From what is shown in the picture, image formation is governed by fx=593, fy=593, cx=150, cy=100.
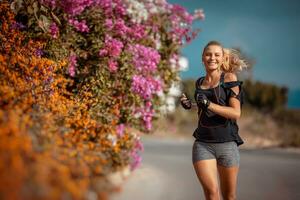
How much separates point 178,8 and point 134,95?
7.13 feet

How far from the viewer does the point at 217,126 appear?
203 inches

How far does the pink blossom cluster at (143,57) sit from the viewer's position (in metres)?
8.64

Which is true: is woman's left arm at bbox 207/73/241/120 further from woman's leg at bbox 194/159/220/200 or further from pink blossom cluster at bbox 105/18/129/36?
pink blossom cluster at bbox 105/18/129/36

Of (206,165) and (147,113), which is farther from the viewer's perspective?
(147,113)

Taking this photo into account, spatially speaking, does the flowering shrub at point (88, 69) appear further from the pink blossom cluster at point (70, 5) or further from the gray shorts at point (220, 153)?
the gray shorts at point (220, 153)

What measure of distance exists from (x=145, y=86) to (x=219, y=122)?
11.6 ft

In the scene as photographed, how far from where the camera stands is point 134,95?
8617 mm

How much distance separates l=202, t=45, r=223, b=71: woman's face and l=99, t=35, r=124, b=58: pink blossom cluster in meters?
2.92

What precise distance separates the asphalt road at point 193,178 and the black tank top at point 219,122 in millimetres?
2521

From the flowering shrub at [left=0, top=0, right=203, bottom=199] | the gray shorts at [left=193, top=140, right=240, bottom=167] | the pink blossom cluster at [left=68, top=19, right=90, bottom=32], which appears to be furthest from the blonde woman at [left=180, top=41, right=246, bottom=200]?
the pink blossom cluster at [left=68, top=19, right=90, bottom=32]

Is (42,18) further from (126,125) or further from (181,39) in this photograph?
(181,39)

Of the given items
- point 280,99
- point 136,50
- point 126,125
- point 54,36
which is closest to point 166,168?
point 126,125

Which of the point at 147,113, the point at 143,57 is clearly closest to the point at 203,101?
the point at 143,57

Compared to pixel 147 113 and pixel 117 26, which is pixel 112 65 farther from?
pixel 147 113
